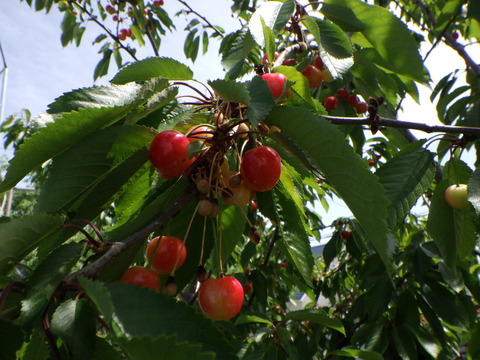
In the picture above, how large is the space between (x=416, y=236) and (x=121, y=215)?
1.74 meters

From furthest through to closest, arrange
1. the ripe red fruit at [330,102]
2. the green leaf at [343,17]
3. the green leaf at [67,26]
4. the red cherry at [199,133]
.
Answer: the green leaf at [67,26]
the ripe red fruit at [330,102]
the green leaf at [343,17]
the red cherry at [199,133]

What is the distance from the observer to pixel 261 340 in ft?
5.00

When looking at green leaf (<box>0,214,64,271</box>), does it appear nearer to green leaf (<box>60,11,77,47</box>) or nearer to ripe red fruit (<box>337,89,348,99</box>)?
ripe red fruit (<box>337,89,348,99</box>)

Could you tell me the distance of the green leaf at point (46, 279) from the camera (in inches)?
17.4

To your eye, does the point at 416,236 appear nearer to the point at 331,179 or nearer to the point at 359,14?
the point at 359,14

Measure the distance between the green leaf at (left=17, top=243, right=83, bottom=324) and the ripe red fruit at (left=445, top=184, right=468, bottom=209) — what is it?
0.88 metres

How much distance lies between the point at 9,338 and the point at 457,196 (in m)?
0.97

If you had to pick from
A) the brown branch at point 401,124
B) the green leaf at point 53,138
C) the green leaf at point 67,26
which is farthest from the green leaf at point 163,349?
the green leaf at point 67,26

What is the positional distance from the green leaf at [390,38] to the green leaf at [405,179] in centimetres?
20

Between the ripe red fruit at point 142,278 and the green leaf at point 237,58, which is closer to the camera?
the ripe red fruit at point 142,278

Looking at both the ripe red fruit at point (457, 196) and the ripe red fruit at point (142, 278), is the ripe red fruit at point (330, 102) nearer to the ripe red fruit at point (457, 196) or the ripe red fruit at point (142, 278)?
the ripe red fruit at point (457, 196)

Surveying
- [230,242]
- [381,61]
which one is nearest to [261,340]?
[230,242]

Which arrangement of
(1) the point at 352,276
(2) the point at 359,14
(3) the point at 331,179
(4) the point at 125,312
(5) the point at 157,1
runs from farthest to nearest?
(5) the point at 157,1 → (1) the point at 352,276 → (2) the point at 359,14 → (3) the point at 331,179 → (4) the point at 125,312

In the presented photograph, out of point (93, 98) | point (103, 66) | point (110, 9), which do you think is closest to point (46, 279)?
point (93, 98)
